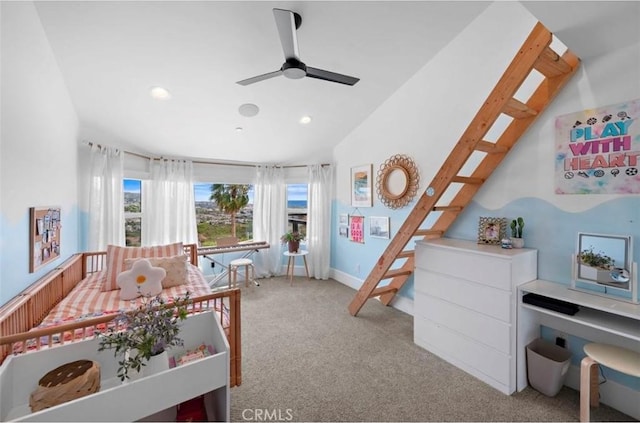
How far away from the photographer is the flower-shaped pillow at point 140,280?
244 cm

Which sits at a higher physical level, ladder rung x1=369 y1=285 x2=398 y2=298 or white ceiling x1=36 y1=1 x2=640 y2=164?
white ceiling x1=36 y1=1 x2=640 y2=164

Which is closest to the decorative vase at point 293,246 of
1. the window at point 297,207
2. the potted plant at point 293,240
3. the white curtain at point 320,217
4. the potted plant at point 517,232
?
the potted plant at point 293,240

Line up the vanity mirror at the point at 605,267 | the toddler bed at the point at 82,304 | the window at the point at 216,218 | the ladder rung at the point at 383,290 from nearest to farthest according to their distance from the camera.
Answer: the toddler bed at the point at 82,304 < the vanity mirror at the point at 605,267 < the ladder rung at the point at 383,290 < the window at the point at 216,218

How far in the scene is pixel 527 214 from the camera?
2332mm

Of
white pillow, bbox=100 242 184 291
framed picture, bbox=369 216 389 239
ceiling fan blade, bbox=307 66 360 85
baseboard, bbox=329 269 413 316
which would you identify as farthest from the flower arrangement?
framed picture, bbox=369 216 389 239

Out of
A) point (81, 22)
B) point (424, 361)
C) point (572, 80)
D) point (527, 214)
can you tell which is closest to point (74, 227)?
point (81, 22)

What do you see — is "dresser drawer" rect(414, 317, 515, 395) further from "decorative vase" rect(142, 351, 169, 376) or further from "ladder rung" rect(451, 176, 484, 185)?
"decorative vase" rect(142, 351, 169, 376)

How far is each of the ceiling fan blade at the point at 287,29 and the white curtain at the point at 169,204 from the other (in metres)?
3.00

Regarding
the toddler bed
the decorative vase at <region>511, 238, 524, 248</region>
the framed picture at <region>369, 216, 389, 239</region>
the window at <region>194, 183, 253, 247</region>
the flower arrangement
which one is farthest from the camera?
the window at <region>194, 183, 253, 247</region>

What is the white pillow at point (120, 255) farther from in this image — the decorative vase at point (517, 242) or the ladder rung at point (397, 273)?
the decorative vase at point (517, 242)

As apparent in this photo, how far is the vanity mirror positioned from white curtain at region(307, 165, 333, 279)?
10.7 ft

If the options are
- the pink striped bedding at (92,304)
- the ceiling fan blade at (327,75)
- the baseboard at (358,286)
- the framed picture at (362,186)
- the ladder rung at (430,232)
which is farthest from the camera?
the framed picture at (362,186)

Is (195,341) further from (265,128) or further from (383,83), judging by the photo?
(383,83)

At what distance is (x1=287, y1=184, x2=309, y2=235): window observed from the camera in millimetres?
5141
